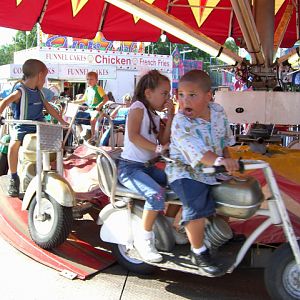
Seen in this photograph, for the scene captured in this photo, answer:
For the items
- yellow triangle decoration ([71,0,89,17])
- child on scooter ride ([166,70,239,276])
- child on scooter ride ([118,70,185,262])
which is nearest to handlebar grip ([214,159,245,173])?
child on scooter ride ([166,70,239,276])

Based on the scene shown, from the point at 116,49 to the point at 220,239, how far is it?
2529cm

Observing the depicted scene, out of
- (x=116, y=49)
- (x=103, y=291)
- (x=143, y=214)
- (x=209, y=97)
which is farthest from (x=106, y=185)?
(x=116, y=49)

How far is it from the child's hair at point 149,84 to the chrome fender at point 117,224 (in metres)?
0.74

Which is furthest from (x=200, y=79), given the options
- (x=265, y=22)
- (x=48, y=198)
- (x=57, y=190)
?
(x=265, y=22)

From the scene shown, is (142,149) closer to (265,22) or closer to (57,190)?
(57,190)

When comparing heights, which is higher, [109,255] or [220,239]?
[220,239]

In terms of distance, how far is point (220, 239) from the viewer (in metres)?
3.46

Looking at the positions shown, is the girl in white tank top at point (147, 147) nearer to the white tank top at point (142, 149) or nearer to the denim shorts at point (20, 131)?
the white tank top at point (142, 149)

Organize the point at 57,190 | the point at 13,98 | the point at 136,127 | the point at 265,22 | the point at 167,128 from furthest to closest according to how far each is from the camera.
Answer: the point at 265,22, the point at 13,98, the point at 57,190, the point at 167,128, the point at 136,127

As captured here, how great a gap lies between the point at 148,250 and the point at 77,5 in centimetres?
645

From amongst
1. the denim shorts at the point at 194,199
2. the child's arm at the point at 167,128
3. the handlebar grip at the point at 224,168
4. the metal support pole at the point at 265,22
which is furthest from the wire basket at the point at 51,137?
the metal support pole at the point at 265,22

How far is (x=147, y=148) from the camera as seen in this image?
3623mm

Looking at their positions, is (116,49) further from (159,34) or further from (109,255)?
(109,255)

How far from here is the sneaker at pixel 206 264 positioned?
325 centimetres
